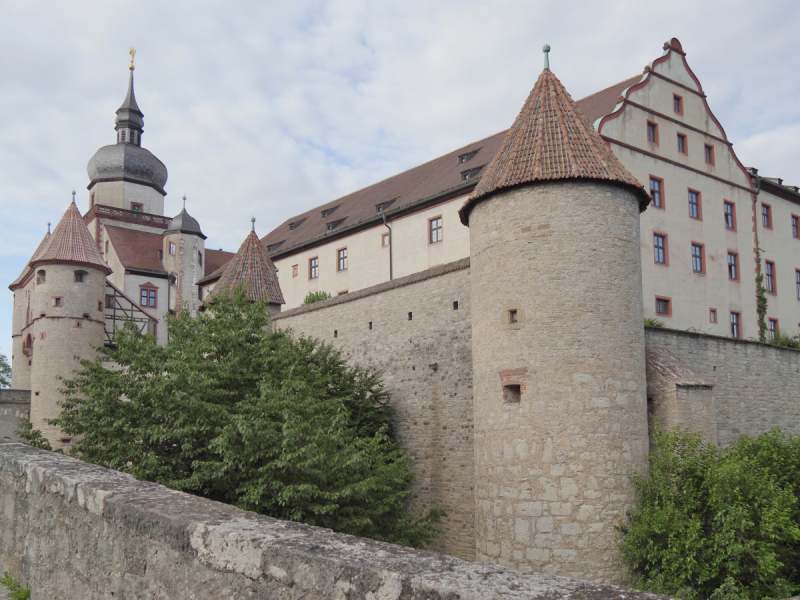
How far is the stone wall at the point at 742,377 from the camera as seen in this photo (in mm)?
15844

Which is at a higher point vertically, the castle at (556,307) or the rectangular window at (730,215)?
the rectangular window at (730,215)

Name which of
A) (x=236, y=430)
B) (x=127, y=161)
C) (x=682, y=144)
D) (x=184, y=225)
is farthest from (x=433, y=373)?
(x=127, y=161)

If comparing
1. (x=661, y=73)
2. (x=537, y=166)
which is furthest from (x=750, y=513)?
(x=661, y=73)

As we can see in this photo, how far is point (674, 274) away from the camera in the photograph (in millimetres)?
23016

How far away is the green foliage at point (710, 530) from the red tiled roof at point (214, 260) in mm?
41293

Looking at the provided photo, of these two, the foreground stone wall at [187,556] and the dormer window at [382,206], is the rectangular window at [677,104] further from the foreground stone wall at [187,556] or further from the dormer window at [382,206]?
the foreground stone wall at [187,556]

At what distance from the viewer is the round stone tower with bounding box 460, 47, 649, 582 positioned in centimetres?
1131

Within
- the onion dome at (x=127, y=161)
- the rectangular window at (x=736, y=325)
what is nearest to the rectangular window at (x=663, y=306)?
the rectangular window at (x=736, y=325)

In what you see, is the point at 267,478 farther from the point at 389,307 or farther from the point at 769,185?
the point at 769,185

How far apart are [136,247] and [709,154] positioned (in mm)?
35542

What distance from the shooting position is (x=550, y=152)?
41.3ft

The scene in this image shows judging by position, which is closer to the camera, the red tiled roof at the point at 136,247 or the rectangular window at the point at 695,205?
the rectangular window at the point at 695,205

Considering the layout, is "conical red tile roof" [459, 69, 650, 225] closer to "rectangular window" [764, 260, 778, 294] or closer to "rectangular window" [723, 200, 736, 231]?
"rectangular window" [723, 200, 736, 231]

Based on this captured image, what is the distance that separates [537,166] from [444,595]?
1040 centimetres
